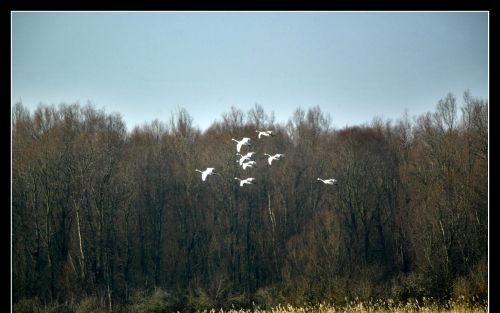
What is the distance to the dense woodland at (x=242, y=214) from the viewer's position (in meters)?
28.8

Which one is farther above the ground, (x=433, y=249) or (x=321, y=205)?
(x=321, y=205)

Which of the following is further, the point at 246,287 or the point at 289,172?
the point at 289,172

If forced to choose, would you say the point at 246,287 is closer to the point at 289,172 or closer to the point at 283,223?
the point at 283,223

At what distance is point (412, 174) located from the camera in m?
35.5

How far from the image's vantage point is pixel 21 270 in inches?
1128

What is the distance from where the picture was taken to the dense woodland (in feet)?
94.3

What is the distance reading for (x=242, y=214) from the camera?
119 ft
